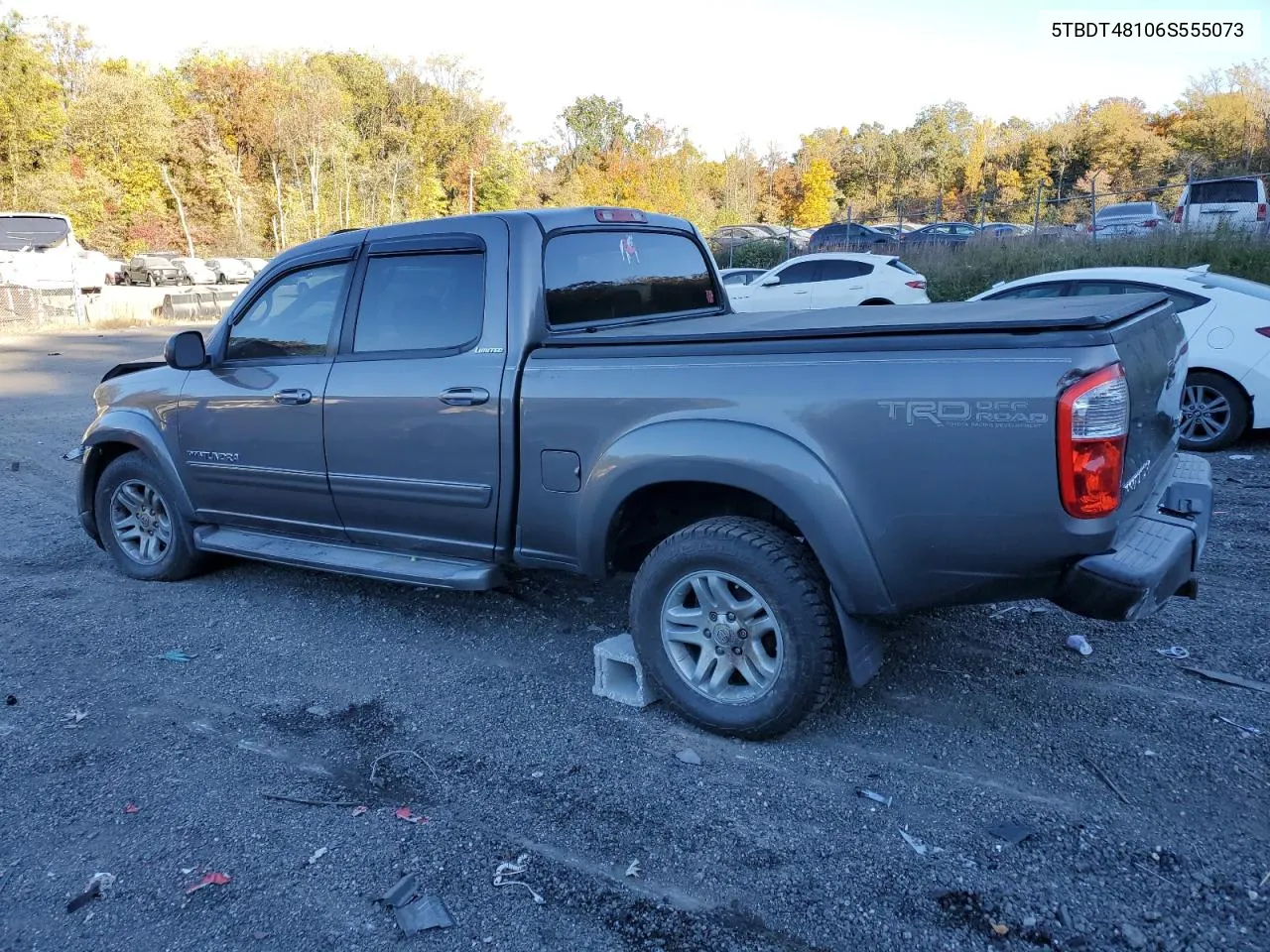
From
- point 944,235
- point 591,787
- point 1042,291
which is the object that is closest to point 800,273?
point 1042,291

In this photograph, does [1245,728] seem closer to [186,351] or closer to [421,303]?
[421,303]

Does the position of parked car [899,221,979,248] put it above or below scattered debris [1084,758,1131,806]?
above

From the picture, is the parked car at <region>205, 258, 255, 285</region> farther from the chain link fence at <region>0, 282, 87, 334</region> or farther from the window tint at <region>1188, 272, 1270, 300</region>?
the window tint at <region>1188, 272, 1270, 300</region>

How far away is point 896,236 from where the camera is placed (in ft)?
87.2

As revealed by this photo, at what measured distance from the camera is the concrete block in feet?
12.7

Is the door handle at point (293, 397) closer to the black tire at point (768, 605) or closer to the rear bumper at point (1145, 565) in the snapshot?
the black tire at point (768, 605)

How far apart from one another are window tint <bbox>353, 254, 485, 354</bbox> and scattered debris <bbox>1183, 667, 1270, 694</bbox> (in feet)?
10.9

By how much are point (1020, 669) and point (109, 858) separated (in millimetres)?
3459

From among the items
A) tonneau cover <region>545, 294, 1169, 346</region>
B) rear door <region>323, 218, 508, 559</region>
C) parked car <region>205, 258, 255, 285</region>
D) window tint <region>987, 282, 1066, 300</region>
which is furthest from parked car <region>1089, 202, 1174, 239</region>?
parked car <region>205, 258, 255, 285</region>

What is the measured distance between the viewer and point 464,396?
13.3ft

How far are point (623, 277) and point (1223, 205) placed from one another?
65.7 feet

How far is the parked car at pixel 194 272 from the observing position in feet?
133

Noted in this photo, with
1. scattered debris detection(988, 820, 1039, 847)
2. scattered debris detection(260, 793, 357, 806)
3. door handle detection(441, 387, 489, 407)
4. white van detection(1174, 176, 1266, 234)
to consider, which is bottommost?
scattered debris detection(260, 793, 357, 806)

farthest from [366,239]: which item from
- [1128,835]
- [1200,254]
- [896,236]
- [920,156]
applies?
[920,156]
